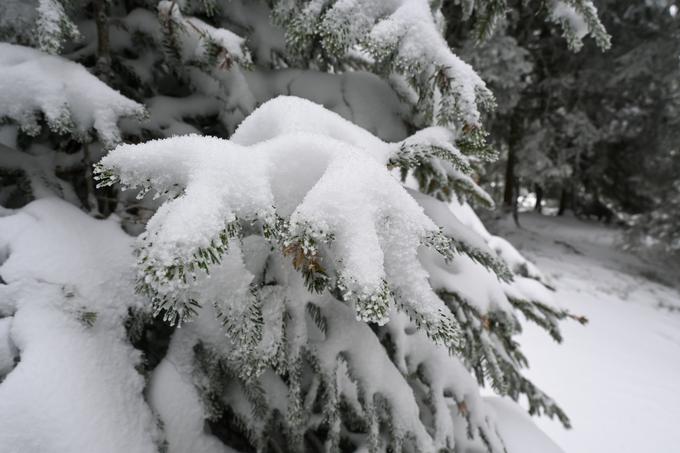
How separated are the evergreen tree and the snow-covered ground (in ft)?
10.5

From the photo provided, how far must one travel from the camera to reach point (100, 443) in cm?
85

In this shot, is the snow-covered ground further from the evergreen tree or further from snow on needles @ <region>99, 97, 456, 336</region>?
snow on needles @ <region>99, 97, 456, 336</region>

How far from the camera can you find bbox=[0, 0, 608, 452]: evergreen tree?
2.42ft

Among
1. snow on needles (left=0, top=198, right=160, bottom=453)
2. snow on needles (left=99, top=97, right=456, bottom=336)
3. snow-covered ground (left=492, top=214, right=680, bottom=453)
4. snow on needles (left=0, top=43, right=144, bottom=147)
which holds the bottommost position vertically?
snow-covered ground (left=492, top=214, right=680, bottom=453)

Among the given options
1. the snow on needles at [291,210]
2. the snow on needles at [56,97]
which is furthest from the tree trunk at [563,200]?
the snow on needles at [56,97]

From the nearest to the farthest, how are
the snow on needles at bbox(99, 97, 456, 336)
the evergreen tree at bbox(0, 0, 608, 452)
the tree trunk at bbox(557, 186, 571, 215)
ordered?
the snow on needles at bbox(99, 97, 456, 336) → the evergreen tree at bbox(0, 0, 608, 452) → the tree trunk at bbox(557, 186, 571, 215)

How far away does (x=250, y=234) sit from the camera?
88cm

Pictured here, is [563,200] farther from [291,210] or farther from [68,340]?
[68,340]

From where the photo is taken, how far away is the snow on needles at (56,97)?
1054mm

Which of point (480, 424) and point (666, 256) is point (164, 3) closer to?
point (480, 424)

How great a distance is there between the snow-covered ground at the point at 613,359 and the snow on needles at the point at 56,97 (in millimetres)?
4309

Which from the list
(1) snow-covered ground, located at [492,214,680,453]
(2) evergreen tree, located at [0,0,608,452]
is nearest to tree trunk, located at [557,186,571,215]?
(1) snow-covered ground, located at [492,214,680,453]

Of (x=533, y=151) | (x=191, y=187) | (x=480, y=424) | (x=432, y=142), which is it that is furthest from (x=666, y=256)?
(x=191, y=187)

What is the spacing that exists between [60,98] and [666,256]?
10975mm
